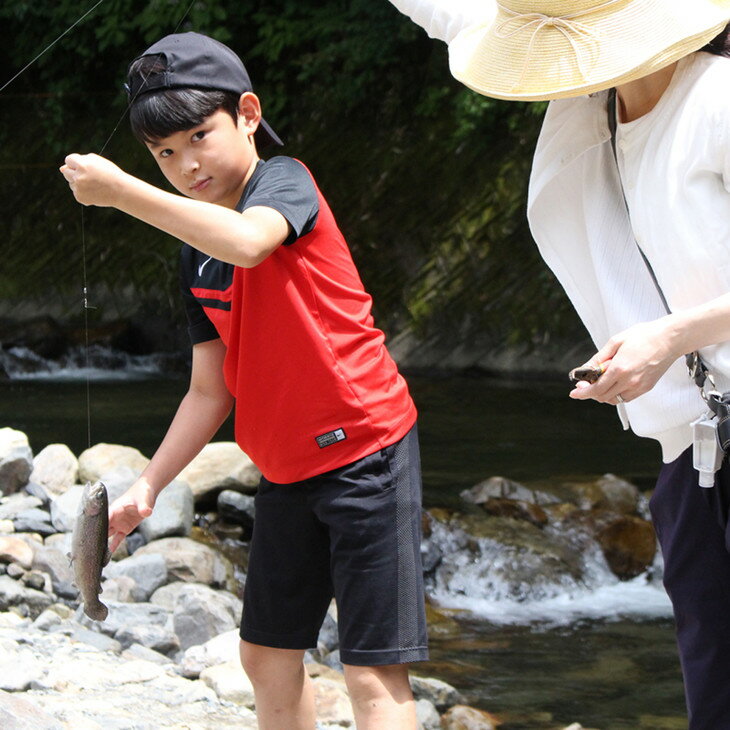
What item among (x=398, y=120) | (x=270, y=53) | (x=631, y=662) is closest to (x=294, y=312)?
(x=631, y=662)

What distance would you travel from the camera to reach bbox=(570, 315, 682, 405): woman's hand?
1.76 meters

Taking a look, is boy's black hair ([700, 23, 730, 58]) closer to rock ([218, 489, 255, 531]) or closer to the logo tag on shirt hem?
the logo tag on shirt hem

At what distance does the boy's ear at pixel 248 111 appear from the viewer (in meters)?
2.42

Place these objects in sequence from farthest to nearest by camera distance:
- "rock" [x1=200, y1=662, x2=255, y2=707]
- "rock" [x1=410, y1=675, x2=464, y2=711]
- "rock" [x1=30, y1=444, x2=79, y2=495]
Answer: "rock" [x1=30, y1=444, x2=79, y2=495] → "rock" [x1=410, y1=675, x2=464, y2=711] → "rock" [x1=200, y1=662, x2=255, y2=707]

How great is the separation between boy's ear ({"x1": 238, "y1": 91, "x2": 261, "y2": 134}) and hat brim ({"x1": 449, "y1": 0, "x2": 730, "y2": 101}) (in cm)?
55

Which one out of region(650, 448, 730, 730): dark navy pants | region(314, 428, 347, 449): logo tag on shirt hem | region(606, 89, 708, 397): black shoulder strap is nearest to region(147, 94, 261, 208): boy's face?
region(314, 428, 347, 449): logo tag on shirt hem

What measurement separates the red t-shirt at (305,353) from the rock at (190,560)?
2947 millimetres

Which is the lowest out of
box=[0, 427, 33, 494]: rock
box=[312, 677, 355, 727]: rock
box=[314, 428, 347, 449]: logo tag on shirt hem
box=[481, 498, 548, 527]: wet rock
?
box=[481, 498, 548, 527]: wet rock

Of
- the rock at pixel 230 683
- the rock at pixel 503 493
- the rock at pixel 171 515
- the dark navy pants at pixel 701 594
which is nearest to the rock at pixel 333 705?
the rock at pixel 230 683

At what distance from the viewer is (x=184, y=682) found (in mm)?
3723

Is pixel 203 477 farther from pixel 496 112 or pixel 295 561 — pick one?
pixel 496 112

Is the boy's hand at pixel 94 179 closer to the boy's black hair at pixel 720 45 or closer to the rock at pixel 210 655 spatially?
the boy's black hair at pixel 720 45

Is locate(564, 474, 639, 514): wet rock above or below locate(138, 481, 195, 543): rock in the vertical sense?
below

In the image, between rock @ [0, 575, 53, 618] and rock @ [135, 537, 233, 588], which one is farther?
rock @ [135, 537, 233, 588]
